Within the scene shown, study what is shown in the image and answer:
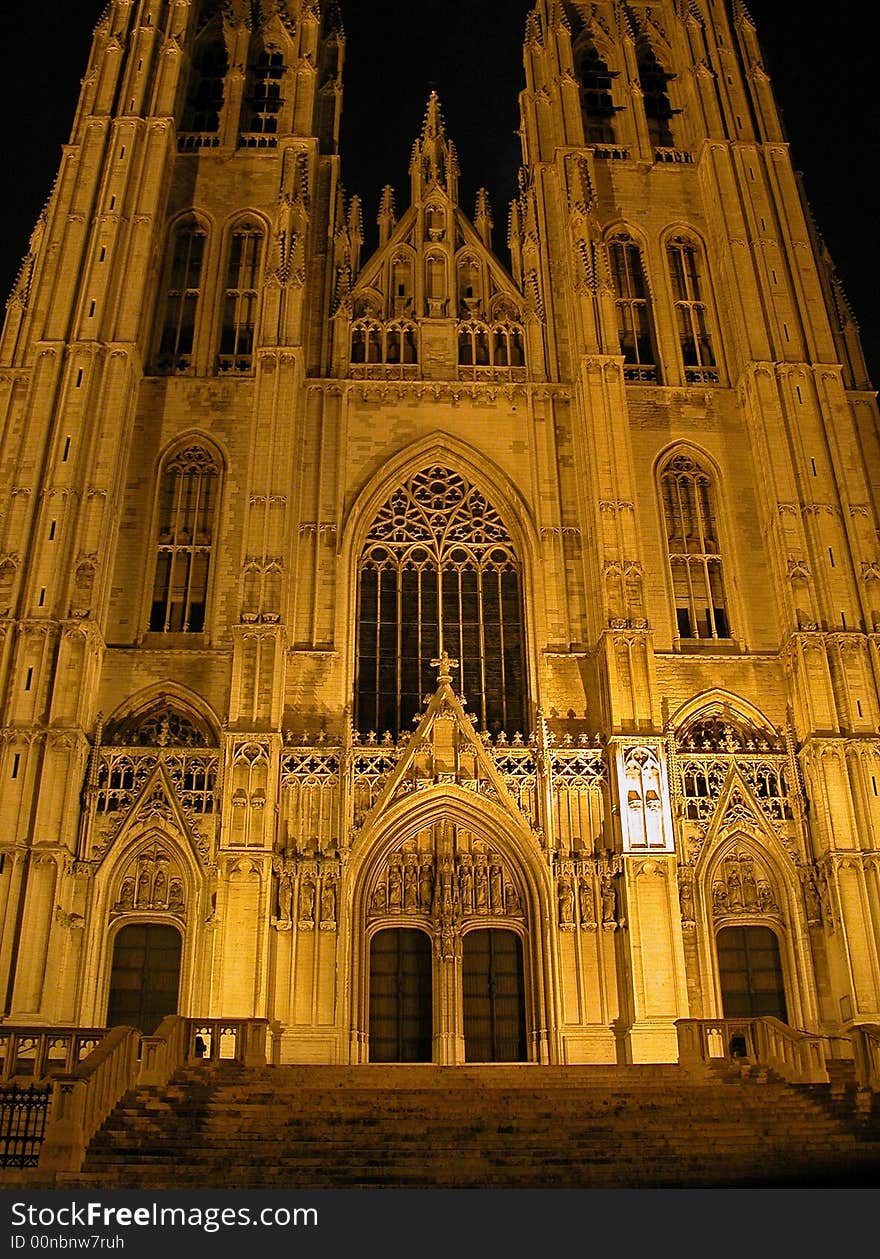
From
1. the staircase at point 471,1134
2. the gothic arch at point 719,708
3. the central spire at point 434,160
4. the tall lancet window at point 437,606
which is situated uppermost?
the central spire at point 434,160

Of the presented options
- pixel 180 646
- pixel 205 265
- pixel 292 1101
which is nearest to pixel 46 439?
pixel 180 646

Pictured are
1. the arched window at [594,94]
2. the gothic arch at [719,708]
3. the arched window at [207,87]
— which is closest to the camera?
the gothic arch at [719,708]

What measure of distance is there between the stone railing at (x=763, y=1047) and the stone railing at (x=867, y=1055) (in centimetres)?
50

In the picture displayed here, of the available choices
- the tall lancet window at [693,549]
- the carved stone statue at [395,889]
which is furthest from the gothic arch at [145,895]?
the tall lancet window at [693,549]

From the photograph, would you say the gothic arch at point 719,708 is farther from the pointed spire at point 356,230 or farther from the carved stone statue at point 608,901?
the pointed spire at point 356,230

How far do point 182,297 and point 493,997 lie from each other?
1814cm

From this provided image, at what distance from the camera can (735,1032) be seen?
19.8 m

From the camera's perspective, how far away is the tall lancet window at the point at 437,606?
25.3 metres

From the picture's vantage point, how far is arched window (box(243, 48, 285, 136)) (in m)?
33.2

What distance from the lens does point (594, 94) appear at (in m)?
34.5

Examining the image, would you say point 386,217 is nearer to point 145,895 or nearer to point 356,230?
point 356,230

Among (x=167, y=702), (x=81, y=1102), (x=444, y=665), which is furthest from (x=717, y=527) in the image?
(x=81, y=1102)

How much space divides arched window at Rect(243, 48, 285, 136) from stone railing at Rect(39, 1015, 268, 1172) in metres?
23.6

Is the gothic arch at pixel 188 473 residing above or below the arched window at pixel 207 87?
below
